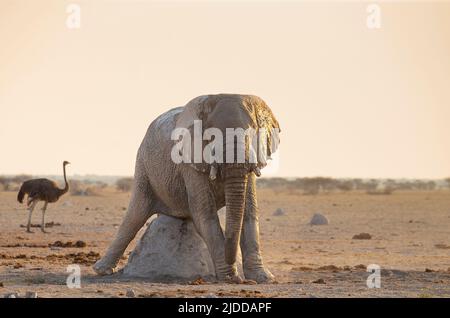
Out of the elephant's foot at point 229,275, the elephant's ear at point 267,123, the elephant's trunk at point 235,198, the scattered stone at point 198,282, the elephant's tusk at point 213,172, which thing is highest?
the elephant's ear at point 267,123

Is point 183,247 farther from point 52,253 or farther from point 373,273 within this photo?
point 52,253

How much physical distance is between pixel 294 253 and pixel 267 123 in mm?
8410

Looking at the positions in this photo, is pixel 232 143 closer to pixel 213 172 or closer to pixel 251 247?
pixel 213 172

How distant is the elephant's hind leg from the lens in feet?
60.4

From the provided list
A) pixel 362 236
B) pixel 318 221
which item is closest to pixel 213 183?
pixel 362 236

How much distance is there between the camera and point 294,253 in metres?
24.6

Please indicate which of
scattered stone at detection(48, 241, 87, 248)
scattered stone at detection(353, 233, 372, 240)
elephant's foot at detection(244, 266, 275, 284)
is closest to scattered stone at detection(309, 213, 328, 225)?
scattered stone at detection(353, 233, 372, 240)

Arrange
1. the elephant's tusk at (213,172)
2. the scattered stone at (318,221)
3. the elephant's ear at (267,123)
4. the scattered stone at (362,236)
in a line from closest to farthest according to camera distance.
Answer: the elephant's tusk at (213,172) → the elephant's ear at (267,123) → the scattered stone at (362,236) → the scattered stone at (318,221)

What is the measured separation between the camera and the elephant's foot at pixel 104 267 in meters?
18.5

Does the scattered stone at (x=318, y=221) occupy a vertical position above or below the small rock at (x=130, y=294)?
below

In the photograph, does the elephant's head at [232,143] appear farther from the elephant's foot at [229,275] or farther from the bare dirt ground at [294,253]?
the bare dirt ground at [294,253]

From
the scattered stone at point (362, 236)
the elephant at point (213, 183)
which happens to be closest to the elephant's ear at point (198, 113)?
the elephant at point (213, 183)
